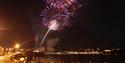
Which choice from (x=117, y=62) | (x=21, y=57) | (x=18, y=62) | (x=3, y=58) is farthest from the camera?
(x=117, y=62)

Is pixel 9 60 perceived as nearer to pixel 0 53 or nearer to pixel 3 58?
pixel 3 58

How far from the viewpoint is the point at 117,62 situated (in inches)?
7087

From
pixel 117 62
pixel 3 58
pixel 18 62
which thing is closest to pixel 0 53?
pixel 18 62

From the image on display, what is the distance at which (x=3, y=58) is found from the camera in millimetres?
28906

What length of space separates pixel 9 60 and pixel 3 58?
0.70m

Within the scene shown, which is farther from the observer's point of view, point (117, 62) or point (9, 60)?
point (117, 62)

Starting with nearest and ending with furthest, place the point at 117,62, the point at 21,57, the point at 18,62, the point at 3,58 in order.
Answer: the point at 3,58 < the point at 18,62 < the point at 21,57 < the point at 117,62

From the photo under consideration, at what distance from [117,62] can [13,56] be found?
154040 mm

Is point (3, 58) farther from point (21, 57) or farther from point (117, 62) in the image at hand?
point (117, 62)

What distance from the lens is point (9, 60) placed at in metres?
29.4

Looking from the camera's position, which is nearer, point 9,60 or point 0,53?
point 9,60

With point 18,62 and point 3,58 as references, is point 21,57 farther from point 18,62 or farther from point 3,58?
point 3,58

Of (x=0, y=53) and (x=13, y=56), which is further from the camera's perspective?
(x=0, y=53)

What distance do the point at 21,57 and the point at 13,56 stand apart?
23.4 feet
